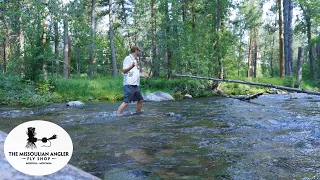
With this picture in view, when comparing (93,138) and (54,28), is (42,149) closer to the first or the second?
(93,138)

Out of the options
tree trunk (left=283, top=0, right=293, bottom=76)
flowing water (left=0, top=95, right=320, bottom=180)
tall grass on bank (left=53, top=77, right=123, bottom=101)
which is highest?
tree trunk (left=283, top=0, right=293, bottom=76)

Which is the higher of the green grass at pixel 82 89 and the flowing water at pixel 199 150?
the green grass at pixel 82 89

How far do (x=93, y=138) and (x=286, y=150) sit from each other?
2.93m

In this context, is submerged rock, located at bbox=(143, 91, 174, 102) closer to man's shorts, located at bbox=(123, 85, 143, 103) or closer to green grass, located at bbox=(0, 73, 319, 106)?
green grass, located at bbox=(0, 73, 319, 106)

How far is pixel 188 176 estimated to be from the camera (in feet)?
9.01

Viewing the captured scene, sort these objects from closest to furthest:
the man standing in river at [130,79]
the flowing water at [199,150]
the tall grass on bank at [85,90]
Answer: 1. the flowing water at [199,150]
2. the man standing in river at [130,79]
3. the tall grass on bank at [85,90]

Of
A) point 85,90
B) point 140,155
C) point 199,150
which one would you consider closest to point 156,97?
point 85,90

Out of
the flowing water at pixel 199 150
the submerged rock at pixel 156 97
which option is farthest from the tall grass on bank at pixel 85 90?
the flowing water at pixel 199 150

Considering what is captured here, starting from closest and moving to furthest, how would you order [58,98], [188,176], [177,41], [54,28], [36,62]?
[188,176], [58,98], [36,62], [177,41], [54,28]

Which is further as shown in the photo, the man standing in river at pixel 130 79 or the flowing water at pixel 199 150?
the man standing in river at pixel 130 79

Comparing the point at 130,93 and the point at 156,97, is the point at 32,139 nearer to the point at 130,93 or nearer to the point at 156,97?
the point at 130,93

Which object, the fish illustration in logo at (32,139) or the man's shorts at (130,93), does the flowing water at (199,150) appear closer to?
the fish illustration in logo at (32,139)

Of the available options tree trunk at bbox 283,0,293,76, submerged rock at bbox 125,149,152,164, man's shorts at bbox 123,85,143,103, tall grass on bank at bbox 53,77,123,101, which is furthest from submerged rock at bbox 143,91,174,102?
tree trunk at bbox 283,0,293,76

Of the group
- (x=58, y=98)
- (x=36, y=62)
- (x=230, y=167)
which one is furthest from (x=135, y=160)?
(x=36, y=62)
